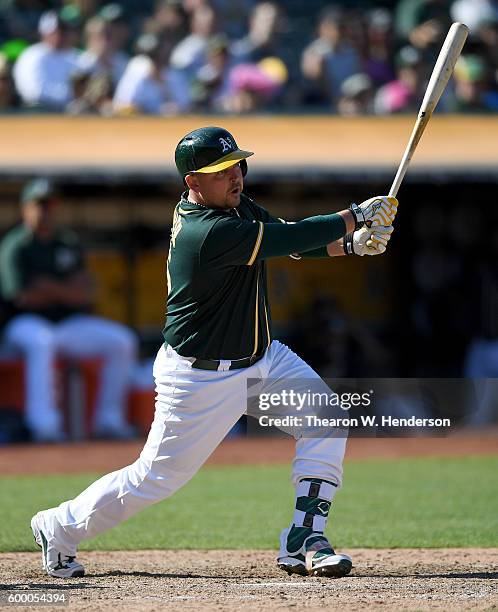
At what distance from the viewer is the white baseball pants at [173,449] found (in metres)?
4.69

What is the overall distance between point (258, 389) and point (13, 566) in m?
1.32

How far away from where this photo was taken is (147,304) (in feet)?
38.5

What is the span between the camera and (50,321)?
1020 cm

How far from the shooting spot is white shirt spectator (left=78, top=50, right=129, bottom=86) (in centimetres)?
1101

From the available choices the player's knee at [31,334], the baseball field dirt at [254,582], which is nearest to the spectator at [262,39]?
the player's knee at [31,334]

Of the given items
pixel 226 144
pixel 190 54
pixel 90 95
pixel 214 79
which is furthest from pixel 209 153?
pixel 190 54

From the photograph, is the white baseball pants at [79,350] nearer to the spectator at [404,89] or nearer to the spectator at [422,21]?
the spectator at [404,89]

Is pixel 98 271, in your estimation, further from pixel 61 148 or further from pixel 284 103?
pixel 284 103

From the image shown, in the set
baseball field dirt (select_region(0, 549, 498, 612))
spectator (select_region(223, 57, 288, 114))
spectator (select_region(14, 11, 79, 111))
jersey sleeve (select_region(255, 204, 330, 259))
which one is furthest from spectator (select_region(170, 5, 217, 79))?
baseball field dirt (select_region(0, 549, 498, 612))

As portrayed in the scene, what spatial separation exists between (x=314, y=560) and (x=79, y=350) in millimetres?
5713

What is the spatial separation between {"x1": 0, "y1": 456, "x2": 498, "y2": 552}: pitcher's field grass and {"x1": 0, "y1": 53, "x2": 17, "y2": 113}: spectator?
145 inches

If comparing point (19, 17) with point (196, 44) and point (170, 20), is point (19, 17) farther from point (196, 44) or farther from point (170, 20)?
point (196, 44)

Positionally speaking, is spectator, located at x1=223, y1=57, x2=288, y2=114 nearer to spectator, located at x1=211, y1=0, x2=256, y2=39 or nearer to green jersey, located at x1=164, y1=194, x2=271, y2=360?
spectator, located at x1=211, y1=0, x2=256, y2=39

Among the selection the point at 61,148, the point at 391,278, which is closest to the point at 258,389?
the point at 61,148
